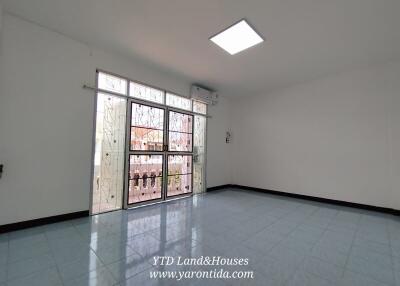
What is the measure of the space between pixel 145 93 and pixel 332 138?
4352mm

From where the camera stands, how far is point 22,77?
2.54 meters

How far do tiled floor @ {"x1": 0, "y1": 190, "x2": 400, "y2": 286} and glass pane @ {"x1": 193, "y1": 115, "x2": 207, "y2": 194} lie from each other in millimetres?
1586

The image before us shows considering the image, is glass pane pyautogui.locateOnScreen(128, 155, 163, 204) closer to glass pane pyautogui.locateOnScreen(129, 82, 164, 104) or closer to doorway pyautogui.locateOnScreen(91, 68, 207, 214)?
doorway pyautogui.locateOnScreen(91, 68, 207, 214)

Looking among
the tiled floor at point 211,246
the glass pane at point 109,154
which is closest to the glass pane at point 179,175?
the tiled floor at point 211,246

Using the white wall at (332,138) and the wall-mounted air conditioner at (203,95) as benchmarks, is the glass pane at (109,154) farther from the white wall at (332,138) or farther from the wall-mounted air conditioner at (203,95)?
the white wall at (332,138)

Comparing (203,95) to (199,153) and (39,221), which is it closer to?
(199,153)

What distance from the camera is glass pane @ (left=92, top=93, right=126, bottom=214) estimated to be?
3256 mm

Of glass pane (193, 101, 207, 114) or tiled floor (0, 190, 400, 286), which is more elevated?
glass pane (193, 101, 207, 114)

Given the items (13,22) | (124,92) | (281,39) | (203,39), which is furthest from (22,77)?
(281,39)

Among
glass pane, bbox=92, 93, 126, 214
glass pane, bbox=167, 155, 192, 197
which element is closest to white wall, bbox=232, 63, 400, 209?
glass pane, bbox=167, 155, 192, 197

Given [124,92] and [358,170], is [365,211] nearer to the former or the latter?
[358,170]

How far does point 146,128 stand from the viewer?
3893 millimetres

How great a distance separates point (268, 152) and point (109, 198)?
4.19m

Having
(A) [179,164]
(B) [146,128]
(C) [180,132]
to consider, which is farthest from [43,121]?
(A) [179,164]
